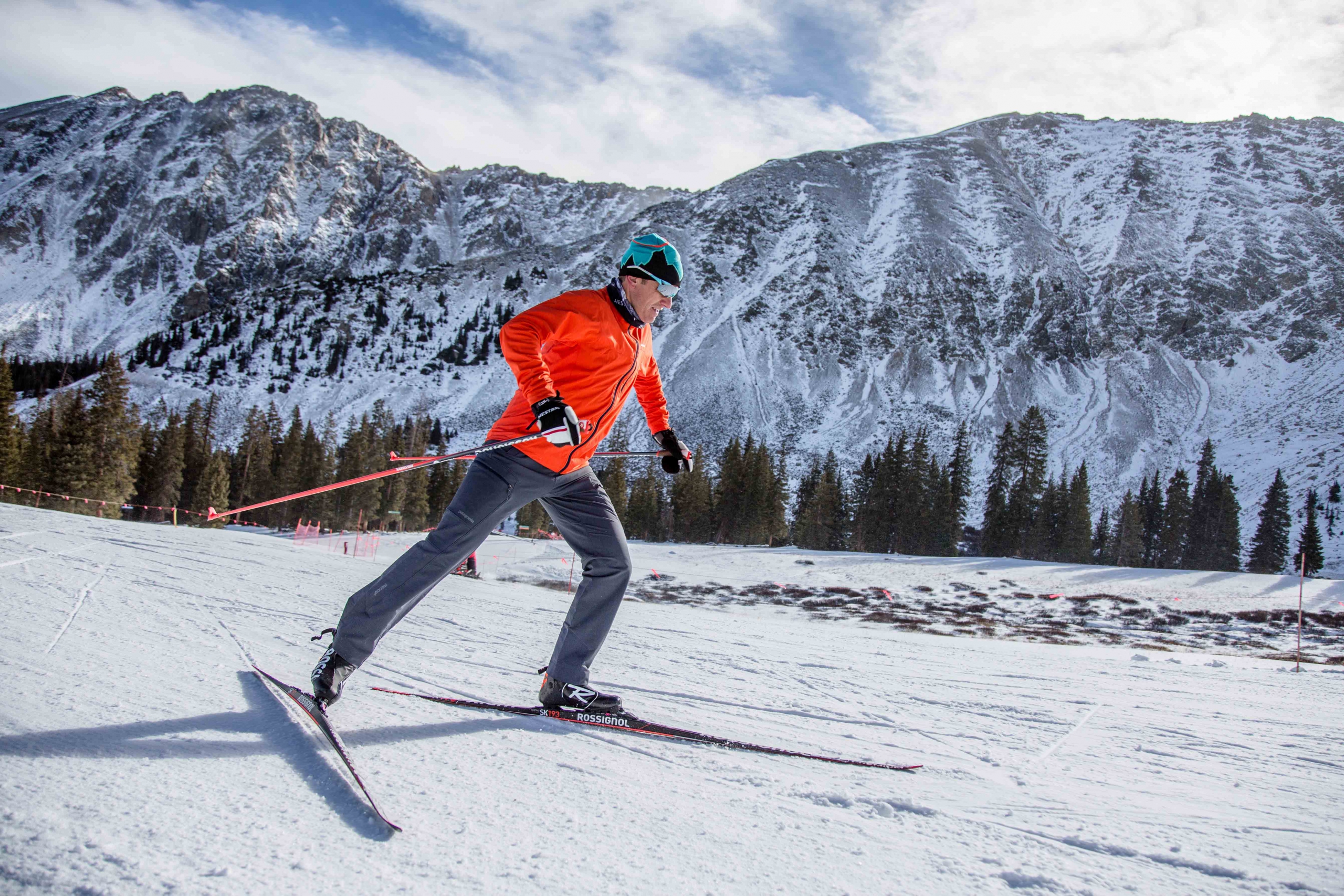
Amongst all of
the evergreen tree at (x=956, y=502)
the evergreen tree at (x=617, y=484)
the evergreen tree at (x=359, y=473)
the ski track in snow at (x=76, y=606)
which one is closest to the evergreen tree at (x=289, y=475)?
the evergreen tree at (x=359, y=473)

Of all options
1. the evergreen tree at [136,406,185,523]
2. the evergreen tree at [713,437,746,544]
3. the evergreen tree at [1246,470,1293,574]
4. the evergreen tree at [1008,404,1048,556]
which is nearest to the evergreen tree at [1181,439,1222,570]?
the evergreen tree at [1246,470,1293,574]

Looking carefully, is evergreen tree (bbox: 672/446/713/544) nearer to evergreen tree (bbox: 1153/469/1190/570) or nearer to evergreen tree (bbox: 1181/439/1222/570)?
evergreen tree (bbox: 1153/469/1190/570)

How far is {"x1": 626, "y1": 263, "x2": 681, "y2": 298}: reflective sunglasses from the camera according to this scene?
119 inches

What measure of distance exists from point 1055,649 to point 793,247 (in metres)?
133

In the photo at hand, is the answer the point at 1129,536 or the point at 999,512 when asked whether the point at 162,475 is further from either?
the point at 1129,536

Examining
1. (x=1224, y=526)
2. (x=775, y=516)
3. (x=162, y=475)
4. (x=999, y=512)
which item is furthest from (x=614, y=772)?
(x=1224, y=526)

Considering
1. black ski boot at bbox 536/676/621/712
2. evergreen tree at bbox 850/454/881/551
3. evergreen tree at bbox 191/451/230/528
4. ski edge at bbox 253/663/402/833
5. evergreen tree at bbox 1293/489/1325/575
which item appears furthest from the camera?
evergreen tree at bbox 850/454/881/551

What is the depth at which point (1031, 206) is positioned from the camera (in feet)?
446

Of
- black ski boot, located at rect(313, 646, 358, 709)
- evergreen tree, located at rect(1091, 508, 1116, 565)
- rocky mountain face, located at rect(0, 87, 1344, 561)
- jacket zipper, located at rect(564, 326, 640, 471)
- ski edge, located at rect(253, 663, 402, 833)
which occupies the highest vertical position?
rocky mountain face, located at rect(0, 87, 1344, 561)

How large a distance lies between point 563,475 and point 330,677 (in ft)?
3.66

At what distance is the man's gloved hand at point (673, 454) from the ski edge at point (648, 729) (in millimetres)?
1318

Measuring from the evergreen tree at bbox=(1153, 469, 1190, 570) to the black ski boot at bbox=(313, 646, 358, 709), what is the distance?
63.7 meters

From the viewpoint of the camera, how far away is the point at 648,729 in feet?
8.94

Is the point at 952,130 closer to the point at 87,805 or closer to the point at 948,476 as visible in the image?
the point at 948,476
